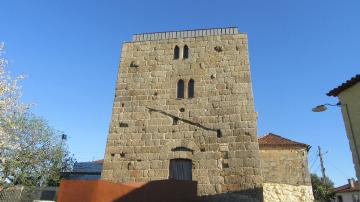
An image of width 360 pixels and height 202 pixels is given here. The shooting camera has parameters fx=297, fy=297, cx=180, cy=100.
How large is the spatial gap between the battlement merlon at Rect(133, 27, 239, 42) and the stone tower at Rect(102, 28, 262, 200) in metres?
0.04

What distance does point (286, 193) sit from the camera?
12898 millimetres

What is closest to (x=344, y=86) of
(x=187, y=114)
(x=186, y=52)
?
(x=187, y=114)

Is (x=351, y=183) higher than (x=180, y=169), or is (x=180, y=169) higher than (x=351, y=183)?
(x=351, y=183)

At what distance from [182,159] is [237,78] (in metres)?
3.74

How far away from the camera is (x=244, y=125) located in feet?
34.2

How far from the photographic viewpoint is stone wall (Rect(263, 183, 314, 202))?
12.7m

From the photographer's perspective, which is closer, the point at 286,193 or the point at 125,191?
the point at 125,191

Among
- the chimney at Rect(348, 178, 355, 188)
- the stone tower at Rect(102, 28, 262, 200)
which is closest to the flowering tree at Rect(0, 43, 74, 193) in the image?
the stone tower at Rect(102, 28, 262, 200)

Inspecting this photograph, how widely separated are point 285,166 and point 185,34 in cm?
746

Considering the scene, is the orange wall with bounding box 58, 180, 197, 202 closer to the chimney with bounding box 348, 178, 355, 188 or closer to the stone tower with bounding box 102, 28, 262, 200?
the stone tower with bounding box 102, 28, 262, 200

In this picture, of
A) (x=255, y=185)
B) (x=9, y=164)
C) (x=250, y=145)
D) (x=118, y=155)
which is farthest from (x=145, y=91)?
(x=9, y=164)

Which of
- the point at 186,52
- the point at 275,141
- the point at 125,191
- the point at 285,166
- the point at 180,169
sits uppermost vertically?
the point at 186,52

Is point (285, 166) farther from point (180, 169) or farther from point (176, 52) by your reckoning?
point (176, 52)

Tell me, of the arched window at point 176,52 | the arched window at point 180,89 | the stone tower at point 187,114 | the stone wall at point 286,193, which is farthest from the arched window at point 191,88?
the stone wall at point 286,193
